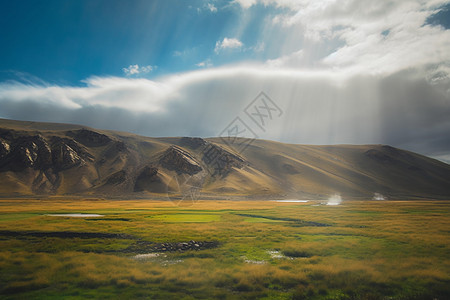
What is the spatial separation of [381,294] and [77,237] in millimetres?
30910

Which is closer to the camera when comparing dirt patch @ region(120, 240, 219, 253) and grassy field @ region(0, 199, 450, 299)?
grassy field @ region(0, 199, 450, 299)

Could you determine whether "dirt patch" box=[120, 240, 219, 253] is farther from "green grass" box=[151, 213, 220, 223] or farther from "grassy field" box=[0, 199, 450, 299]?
"green grass" box=[151, 213, 220, 223]

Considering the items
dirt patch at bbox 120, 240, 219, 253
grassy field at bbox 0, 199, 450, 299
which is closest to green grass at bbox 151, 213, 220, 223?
grassy field at bbox 0, 199, 450, 299

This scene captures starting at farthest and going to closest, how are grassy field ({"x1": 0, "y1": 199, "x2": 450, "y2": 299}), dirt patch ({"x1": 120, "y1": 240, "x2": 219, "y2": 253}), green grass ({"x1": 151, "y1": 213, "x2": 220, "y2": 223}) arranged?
1. green grass ({"x1": 151, "y1": 213, "x2": 220, "y2": 223})
2. dirt patch ({"x1": 120, "y1": 240, "x2": 219, "y2": 253})
3. grassy field ({"x1": 0, "y1": 199, "x2": 450, "y2": 299})

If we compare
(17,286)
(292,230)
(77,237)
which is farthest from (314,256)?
(77,237)

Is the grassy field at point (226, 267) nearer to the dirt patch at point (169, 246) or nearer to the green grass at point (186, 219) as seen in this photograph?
the dirt patch at point (169, 246)

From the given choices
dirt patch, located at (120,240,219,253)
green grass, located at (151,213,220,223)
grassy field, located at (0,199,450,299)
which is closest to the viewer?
grassy field, located at (0,199,450,299)

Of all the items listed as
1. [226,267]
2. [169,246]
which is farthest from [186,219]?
[226,267]

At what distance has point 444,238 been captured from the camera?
2742 cm

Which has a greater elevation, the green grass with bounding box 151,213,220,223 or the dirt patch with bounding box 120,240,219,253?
the dirt patch with bounding box 120,240,219,253

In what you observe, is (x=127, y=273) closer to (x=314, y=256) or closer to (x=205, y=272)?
(x=205, y=272)

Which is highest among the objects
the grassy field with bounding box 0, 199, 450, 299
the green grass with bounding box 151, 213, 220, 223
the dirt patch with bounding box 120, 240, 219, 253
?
the grassy field with bounding box 0, 199, 450, 299

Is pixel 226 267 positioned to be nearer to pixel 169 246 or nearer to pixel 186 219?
pixel 169 246

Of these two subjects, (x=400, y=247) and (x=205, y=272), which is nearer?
(x=205, y=272)
